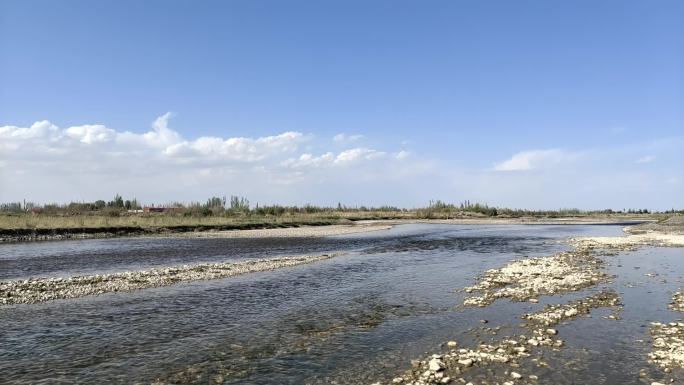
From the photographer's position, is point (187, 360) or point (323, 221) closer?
point (187, 360)

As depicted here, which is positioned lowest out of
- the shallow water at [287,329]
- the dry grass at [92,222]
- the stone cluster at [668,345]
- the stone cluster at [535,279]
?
the shallow water at [287,329]

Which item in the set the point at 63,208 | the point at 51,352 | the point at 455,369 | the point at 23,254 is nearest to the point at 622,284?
the point at 455,369

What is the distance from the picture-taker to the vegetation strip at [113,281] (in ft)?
65.2

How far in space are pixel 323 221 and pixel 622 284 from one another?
228ft

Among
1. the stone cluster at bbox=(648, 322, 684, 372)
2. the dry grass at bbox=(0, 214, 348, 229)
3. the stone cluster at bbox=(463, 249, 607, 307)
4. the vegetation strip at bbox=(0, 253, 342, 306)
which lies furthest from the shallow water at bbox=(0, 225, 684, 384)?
the dry grass at bbox=(0, 214, 348, 229)

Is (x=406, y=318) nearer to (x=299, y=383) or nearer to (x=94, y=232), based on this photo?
(x=299, y=383)

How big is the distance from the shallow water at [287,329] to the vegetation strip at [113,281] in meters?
1.19

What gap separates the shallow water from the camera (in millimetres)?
10938

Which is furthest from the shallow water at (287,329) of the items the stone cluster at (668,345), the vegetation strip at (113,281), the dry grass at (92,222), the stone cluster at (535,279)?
the dry grass at (92,222)

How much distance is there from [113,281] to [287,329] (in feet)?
42.6

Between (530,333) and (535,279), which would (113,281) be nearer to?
(530,333)

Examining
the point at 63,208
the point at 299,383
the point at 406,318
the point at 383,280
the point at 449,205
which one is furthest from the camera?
the point at 449,205

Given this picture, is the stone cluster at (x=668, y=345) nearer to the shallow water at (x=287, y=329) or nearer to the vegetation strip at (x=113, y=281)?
the shallow water at (x=287, y=329)

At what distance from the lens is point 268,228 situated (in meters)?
73.9
